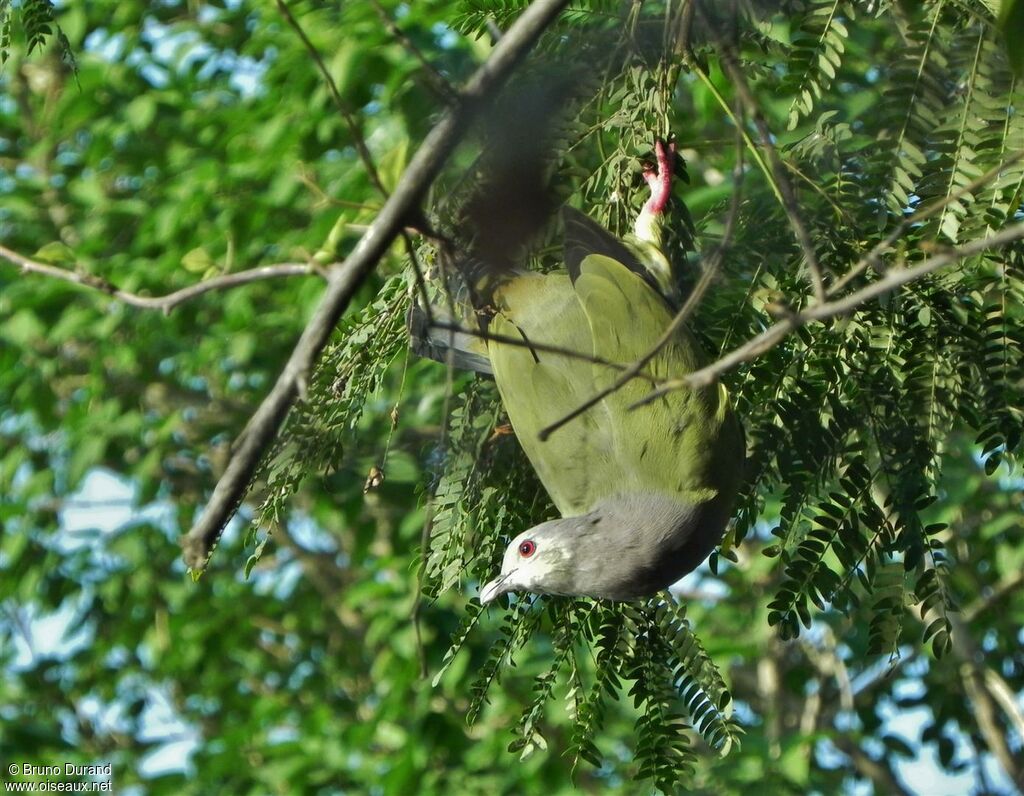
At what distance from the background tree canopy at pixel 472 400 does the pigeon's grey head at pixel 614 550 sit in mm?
53

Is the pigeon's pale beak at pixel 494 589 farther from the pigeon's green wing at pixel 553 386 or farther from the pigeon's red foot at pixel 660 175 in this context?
the pigeon's red foot at pixel 660 175

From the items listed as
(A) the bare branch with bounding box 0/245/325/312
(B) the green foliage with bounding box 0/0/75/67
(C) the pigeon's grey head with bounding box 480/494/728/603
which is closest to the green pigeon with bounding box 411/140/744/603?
(C) the pigeon's grey head with bounding box 480/494/728/603

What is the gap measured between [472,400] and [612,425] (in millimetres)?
305

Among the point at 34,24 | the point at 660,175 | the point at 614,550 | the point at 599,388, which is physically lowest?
the point at 614,550

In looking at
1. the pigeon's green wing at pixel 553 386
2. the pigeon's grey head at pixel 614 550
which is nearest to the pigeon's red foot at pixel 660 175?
the pigeon's green wing at pixel 553 386

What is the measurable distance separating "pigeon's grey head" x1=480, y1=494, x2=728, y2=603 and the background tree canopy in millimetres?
53

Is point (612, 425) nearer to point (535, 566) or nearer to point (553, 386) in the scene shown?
point (553, 386)

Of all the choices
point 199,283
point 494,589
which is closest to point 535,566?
point 494,589

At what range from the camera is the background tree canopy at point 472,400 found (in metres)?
2.19

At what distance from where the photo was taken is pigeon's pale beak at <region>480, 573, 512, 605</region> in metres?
2.47

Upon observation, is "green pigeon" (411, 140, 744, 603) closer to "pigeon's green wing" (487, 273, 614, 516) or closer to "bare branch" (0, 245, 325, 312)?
"pigeon's green wing" (487, 273, 614, 516)

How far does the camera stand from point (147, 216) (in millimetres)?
6773

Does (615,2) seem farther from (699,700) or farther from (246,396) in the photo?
(246,396)

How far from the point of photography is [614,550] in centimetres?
255
